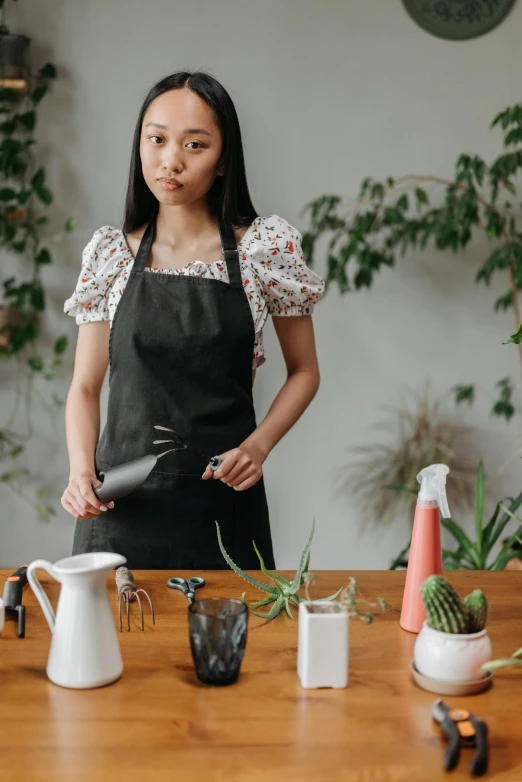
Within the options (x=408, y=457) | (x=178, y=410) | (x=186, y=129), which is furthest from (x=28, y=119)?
(x=408, y=457)

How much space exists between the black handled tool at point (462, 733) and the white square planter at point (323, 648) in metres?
0.13

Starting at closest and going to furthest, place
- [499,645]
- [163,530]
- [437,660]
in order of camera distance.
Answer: [437,660] → [499,645] → [163,530]

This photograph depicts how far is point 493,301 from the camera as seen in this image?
3359 mm

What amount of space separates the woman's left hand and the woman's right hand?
214 millimetres

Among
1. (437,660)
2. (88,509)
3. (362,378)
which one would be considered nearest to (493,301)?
(362,378)

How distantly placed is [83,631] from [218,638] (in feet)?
0.58

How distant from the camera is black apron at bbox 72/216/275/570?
6.05ft

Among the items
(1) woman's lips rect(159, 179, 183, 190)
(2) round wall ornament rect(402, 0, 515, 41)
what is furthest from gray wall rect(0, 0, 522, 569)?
(1) woman's lips rect(159, 179, 183, 190)

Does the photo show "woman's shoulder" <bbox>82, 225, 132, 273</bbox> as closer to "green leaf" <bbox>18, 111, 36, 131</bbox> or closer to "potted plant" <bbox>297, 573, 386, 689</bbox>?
"potted plant" <bbox>297, 573, 386, 689</bbox>

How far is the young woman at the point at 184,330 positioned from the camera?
71.4 inches

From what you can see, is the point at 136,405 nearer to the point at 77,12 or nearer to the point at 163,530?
the point at 163,530

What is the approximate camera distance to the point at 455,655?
3.68ft

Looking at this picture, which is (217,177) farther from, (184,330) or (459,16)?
(459,16)

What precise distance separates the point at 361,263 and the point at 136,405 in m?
1.46
